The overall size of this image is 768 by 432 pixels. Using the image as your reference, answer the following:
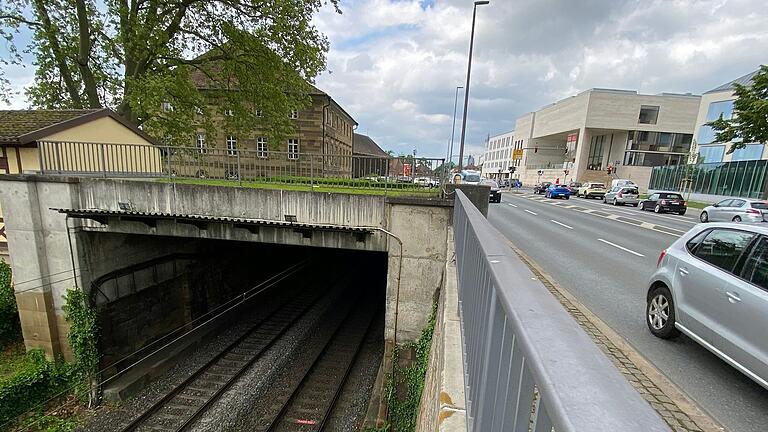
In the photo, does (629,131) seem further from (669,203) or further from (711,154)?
(669,203)

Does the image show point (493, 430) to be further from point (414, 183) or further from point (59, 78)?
point (59, 78)

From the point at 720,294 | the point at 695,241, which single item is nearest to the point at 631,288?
the point at 695,241

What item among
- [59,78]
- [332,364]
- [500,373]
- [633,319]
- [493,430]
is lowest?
[332,364]

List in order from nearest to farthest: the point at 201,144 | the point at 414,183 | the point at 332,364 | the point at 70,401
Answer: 1. the point at 414,183
2. the point at 70,401
3. the point at 332,364
4. the point at 201,144

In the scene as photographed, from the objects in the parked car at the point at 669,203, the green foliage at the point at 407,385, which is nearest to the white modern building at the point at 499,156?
the parked car at the point at 669,203

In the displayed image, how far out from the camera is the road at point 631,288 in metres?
3.45

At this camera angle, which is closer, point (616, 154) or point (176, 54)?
point (176, 54)

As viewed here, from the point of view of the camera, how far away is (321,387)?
32.0 feet

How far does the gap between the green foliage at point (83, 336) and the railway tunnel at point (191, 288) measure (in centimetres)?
23

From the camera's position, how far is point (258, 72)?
612 inches

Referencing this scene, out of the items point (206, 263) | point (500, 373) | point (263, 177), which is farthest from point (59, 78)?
point (500, 373)

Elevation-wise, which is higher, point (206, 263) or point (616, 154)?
point (616, 154)

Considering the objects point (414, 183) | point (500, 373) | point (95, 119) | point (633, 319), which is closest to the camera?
point (500, 373)

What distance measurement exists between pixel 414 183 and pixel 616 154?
6408 cm
